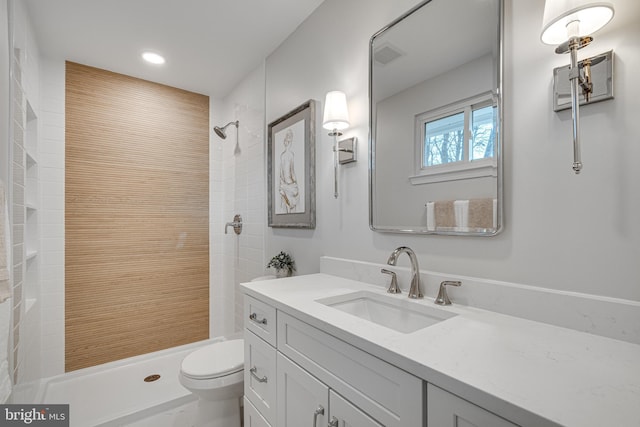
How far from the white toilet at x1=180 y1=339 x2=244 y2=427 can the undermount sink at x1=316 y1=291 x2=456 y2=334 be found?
0.83 meters

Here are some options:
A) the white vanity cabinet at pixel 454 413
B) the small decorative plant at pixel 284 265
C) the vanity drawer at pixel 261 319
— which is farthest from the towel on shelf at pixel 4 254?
the small decorative plant at pixel 284 265

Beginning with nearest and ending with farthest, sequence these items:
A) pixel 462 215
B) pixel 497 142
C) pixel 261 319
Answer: pixel 497 142
pixel 462 215
pixel 261 319

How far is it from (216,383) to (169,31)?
7.31 ft

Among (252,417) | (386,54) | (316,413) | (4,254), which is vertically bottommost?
(252,417)

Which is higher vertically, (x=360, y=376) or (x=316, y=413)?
(x=360, y=376)

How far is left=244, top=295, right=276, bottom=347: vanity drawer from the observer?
4.06 ft

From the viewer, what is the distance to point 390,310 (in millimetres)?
1218

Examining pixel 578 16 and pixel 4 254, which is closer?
pixel 578 16

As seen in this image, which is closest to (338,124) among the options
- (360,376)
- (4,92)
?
(360,376)

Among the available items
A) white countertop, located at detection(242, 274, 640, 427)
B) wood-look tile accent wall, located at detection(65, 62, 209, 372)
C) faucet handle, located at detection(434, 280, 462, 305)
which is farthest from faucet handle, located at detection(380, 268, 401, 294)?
wood-look tile accent wall, located at detection(65, 62, 209, 372)

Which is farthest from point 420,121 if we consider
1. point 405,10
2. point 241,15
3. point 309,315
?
point 241,15

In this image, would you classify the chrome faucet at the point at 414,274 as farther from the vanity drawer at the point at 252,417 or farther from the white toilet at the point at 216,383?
the white toilet at the point at 216,383

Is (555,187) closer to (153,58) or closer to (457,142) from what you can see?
(457,142)

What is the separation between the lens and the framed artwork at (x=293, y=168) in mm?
1851
